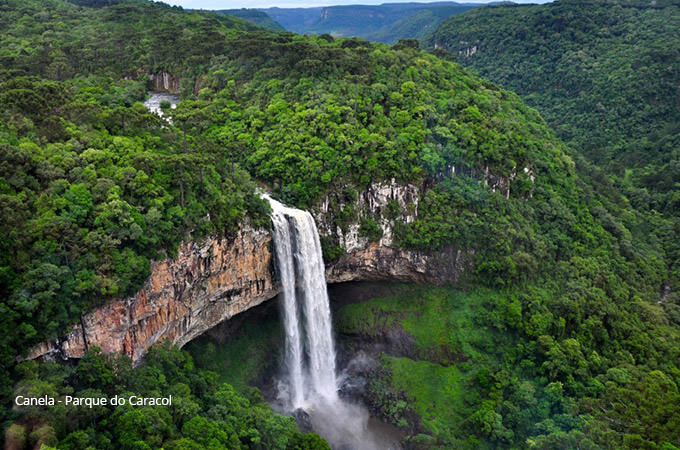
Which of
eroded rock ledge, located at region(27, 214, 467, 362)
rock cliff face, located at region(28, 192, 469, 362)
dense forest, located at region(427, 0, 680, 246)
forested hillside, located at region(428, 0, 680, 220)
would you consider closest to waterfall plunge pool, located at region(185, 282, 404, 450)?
eroded rock ledge, located at region(27, 214, 467, 362)

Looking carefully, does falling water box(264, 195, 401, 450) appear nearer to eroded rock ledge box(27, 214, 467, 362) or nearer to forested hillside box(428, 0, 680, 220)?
eroded rock ledge box(27, 214, 467, 362)

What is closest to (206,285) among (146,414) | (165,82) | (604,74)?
(146,414)

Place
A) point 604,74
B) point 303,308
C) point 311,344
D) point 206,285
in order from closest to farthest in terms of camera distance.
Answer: point 206,285 → point 303,308 → point 311,344 → point 604,74

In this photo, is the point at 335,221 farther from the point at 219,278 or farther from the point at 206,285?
the point at 206,285

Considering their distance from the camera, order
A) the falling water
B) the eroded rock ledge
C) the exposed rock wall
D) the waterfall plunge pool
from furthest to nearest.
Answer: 1. the falling water
2. the waterfall plunge pool
3. the eroded rock ledge
4. the exposed rock wall

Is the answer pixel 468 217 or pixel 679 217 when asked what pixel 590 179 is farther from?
pixel 468 217

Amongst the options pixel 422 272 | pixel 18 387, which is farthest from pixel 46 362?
pixel 422 272
